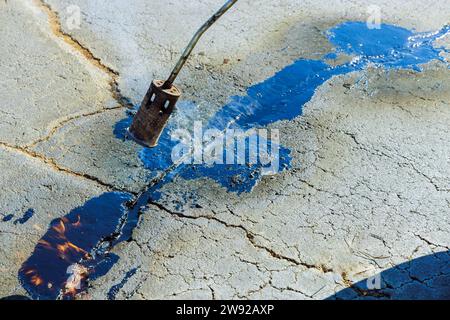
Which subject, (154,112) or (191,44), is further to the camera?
(154,112)

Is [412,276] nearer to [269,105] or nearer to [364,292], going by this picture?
[364,292]

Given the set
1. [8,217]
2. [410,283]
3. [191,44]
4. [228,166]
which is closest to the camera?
[191,44]

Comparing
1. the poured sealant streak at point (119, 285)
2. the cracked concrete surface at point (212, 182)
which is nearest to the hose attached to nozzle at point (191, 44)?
the cracked concrete surface at point (212, 182)

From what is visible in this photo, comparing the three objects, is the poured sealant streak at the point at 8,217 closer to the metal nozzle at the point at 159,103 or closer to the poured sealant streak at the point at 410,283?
the metal nozzle at the point at 159,103

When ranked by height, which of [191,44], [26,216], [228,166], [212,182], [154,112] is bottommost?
[26,216]

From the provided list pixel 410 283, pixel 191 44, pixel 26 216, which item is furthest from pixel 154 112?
pixel 410 283

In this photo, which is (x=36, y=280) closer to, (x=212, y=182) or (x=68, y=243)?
(x=68, y=243)

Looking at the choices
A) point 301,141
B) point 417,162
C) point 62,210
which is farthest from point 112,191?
point 417,162
